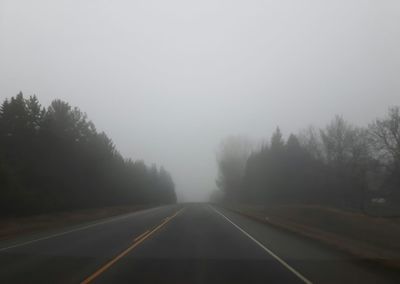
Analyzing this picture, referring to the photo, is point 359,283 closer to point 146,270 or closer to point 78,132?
point 146,270

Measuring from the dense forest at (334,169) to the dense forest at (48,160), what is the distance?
25.8 meters

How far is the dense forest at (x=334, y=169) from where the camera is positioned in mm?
56719

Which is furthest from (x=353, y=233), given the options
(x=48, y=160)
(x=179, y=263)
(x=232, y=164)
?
(x=232, y=164)

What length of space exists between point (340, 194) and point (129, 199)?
46.0 m

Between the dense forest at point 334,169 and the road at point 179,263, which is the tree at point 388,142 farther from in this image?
the road at point 179,263

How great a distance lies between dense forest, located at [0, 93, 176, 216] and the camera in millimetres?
42844

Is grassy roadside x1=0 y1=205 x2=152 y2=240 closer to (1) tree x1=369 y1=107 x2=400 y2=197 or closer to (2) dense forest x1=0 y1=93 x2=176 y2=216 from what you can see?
(2) dense forest x1=0 y1=93 x2=176 y2=216

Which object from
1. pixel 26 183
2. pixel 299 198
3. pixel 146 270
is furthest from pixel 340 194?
pixel 146 270

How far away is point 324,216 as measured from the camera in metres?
32.3

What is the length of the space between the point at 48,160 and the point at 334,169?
36329 mm

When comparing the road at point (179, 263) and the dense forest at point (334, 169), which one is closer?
the road at point (179, 263)

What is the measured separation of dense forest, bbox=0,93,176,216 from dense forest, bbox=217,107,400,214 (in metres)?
25.8

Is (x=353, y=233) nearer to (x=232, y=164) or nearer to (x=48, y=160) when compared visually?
(x=48, y=160)

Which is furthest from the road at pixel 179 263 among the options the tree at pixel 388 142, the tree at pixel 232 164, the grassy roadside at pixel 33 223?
the tree at pixel 232 164
